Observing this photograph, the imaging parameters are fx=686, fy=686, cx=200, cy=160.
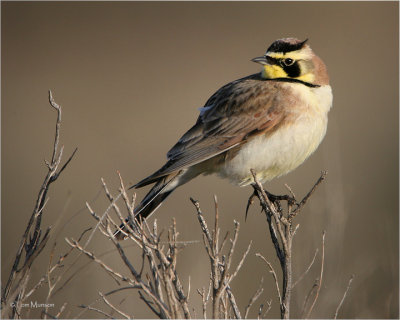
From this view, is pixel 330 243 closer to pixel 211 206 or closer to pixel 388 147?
pixel 211 206

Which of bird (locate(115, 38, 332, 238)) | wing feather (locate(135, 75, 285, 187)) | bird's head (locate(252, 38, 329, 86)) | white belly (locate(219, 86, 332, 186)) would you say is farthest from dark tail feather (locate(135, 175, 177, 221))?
bird's head (locate(252, 38, 329, 86))

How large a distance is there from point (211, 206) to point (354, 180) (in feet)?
6.99

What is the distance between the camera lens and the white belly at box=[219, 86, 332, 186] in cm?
525

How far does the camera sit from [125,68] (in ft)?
45.9

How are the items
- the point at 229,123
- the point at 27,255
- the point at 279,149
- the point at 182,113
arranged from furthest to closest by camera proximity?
the point at 182,113
the point at 229,123
the point at 279,149
the point at 27,255

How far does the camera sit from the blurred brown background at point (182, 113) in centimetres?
773

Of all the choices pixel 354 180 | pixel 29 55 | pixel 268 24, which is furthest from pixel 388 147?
pixel 29 55

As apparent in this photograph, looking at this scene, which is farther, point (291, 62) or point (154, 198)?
point (291, 62)

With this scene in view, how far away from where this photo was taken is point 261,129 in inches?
210

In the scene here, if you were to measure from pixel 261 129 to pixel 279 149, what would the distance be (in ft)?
0.73

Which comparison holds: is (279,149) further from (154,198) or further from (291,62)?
(154,198)

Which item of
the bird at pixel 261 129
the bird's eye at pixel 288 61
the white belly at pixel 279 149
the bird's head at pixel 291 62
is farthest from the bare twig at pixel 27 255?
the bird's eye at pixel 288 61

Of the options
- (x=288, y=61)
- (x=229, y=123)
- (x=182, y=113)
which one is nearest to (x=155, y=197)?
(x=229, y=123)

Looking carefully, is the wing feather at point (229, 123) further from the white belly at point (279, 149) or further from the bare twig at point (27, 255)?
the bare twig at point (27, 255)
